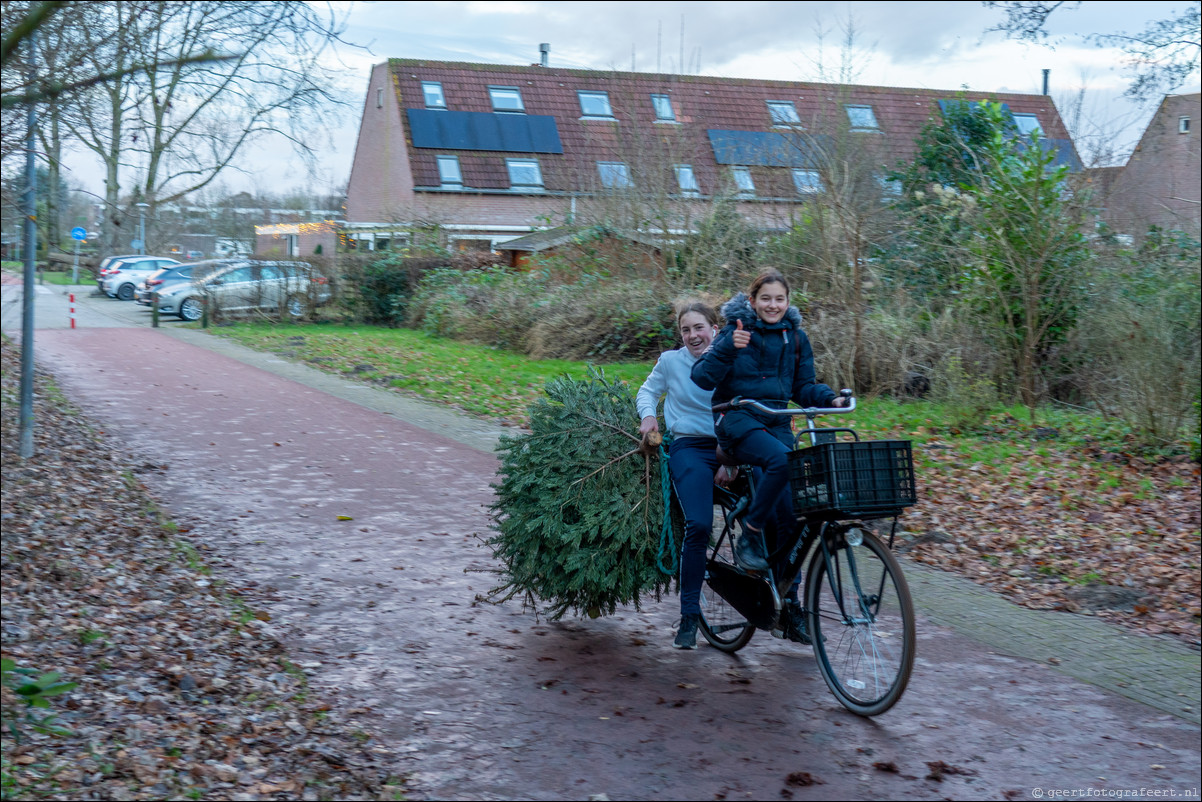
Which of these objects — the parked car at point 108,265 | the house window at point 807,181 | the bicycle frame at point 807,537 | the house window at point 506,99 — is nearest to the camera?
the bicycle frame at point 807,537

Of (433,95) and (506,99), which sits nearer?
(506,99)

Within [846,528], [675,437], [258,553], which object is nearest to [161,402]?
[258,553]

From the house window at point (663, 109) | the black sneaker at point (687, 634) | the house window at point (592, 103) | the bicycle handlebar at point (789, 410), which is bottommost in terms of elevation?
the black sneaker at point (687, 634)

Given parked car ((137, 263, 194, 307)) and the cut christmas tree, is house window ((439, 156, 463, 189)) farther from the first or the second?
the cut christmas tree

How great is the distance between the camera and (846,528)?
470 centimetres

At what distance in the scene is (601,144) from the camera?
19453 mm

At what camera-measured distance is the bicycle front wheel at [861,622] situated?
4445mm

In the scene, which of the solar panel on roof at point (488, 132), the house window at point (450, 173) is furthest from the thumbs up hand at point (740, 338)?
the solar panel on roof at point (488, 132)

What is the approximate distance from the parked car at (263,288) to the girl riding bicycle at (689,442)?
79.9ft

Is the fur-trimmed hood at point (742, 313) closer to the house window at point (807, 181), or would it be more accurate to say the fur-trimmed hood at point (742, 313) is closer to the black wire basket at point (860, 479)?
the black wire basket at point (860, 479)

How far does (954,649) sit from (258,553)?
4.54 meters

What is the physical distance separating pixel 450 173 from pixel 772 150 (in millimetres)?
21921

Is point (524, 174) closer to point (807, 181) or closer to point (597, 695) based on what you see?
point (807, 181)

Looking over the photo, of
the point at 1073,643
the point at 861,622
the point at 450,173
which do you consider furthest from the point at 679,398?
the point at 450,173
